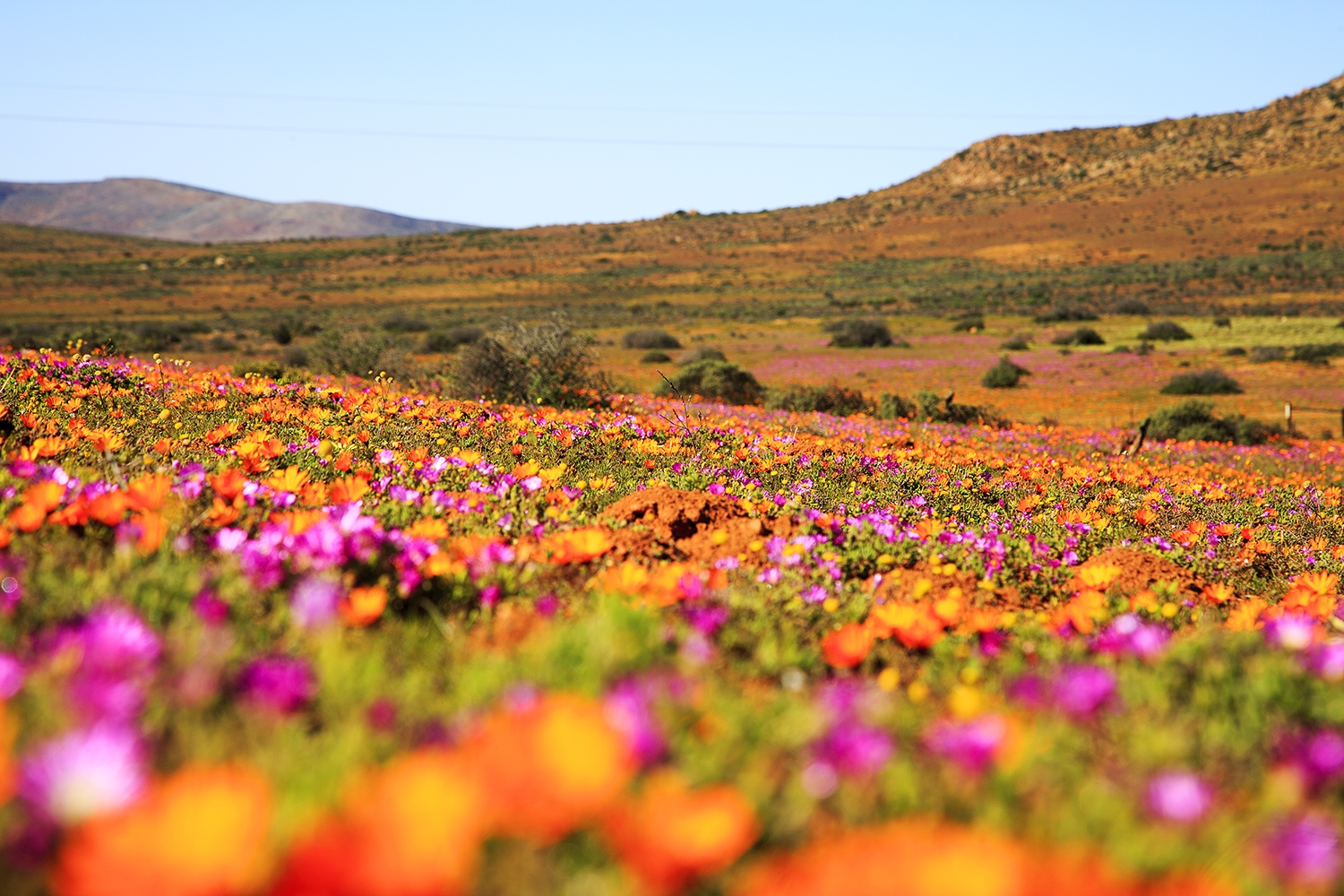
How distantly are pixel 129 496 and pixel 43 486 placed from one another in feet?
0.66

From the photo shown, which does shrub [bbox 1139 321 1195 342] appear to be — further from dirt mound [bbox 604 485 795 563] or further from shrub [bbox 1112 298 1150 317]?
dirt mound [bbox 604 485 795 563]

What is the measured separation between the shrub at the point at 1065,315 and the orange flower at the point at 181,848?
52.3 m

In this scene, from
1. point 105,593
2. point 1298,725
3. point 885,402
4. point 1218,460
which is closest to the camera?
point 1298,725

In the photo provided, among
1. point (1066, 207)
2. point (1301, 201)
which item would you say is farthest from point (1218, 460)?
point (1066, 207)

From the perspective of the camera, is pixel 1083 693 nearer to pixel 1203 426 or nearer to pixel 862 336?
pixel 1203 426

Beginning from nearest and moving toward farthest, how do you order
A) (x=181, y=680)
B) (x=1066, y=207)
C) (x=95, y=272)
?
(x=181, y=680) < (x=95, y=272) < (x=1066, y=207)

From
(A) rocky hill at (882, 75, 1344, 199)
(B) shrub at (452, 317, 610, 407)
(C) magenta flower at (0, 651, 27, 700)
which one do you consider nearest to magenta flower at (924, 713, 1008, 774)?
(C) magenta flower at (0, 651, 27, 700)

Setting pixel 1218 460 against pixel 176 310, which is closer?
pixel 1218 460

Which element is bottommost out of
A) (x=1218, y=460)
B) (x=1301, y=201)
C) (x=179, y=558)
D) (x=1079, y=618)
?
(x=1218, y=460)

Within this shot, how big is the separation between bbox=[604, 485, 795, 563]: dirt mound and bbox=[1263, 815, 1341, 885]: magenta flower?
2441 millimetres

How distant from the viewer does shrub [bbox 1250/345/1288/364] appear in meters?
30.5

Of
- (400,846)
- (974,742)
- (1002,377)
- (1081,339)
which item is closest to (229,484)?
(400,846)

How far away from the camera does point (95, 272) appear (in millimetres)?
85375

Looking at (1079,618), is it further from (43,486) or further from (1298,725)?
(43,486)
